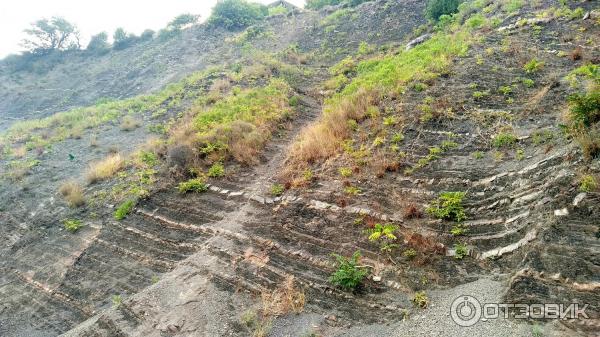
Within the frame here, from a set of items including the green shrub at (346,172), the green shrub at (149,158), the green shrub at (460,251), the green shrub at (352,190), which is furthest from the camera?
the green shrub at (149,158)

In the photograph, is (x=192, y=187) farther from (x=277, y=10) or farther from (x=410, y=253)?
(x=277, y=10)

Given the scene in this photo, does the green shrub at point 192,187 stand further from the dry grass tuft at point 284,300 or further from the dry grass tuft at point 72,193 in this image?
the dry grass tuft at point 284,300

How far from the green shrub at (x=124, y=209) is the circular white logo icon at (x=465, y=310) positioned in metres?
8.35

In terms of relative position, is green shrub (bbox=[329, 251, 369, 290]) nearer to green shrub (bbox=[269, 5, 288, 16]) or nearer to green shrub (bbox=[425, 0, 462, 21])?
green shrub (bbox=[425, 0, 462, 21])

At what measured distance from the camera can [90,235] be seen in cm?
1034

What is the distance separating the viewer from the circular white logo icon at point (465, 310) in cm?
514

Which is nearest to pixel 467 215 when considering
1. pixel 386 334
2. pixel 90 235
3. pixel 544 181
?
pixel 544 181

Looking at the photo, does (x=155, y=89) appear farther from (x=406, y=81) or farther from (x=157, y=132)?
(x=406, y=81)

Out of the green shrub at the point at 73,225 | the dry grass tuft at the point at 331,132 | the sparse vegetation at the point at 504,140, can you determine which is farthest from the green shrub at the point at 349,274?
the green shrub at the point at 73,225

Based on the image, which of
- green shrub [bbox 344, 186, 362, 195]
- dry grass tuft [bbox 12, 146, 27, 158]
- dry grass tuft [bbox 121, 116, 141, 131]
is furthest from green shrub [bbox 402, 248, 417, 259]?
dry grass tuft [bbox 12, 146, 27, 158]

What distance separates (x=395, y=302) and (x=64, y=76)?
34328mm

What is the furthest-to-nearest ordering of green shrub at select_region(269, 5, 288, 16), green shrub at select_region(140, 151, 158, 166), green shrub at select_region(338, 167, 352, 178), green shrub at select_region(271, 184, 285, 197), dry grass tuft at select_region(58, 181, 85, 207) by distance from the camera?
green shrub at select_region(269, 5, 288, 16), green shrub at select_region(140, 151, 158, 166), dry grass tuft at select_region(58, 181, 85, 207), green shrub at select_region(271, 184, 285, 197), green shrub at select_region(338, 167, 352, 178)

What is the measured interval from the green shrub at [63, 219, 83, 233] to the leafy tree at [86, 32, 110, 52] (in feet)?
98.4

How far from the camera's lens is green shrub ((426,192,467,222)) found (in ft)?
22.2
